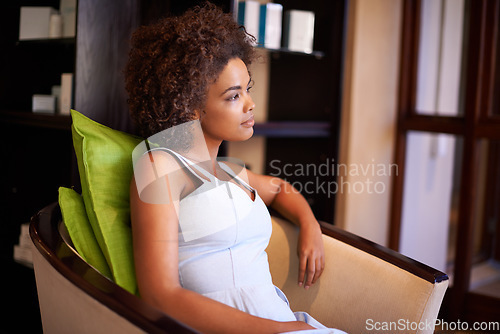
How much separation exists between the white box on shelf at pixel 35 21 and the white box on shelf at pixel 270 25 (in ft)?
3.21

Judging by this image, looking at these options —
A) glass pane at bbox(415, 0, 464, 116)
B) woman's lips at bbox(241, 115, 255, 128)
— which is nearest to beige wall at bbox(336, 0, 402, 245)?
glass pane at bbox(415, 0, 464, 116)

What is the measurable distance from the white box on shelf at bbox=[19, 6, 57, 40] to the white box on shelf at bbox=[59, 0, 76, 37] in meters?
0.07

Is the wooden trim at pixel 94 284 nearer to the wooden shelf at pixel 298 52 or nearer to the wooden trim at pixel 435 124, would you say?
the wooden shelf at pixel 298 52

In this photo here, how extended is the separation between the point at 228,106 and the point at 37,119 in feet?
4.15

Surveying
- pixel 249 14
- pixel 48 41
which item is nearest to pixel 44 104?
pixel 48 41

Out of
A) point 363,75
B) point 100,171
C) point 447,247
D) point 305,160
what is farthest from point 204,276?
point 447,247

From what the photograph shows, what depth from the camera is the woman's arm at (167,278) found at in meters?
1.05

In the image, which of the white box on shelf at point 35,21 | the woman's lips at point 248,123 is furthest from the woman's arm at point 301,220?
the white box on shelf at point 35,21

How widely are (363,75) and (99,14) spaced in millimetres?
1569

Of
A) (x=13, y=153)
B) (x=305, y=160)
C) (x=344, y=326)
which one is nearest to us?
(x=344, y=326)

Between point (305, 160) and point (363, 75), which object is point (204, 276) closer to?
point (305, 160)

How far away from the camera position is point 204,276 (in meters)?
1.19

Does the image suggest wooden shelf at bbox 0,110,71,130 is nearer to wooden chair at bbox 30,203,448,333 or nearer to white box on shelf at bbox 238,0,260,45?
wooden chair at bbox 30,203,448,333

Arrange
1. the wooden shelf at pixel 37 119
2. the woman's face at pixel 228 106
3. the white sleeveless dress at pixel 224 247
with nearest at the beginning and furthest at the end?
the white sleeveless dress at pixel 224 247 → the woman's face at pixel 228 106 → the wooden shelf at pixel 37 119
